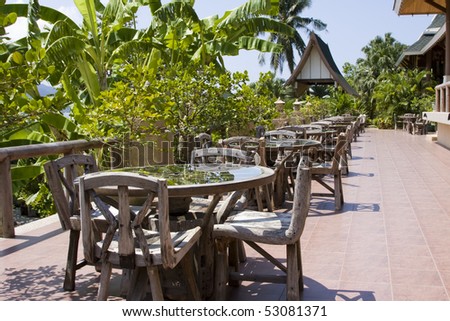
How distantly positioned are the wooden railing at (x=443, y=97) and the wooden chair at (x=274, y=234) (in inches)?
464

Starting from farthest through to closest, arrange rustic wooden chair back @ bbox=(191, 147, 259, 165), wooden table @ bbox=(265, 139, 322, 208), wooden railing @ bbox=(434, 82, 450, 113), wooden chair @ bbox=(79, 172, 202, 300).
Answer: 1. wooden railing @ bbox=(434, 82, 450, 113)
2. wooden table @ bbox=(265, 139, 322, 208)
3. rustic wooden chair back @ bbox=(191, 147, 259, 165)
4. wooden chair @ bbox=(79, 172, 202, 300)

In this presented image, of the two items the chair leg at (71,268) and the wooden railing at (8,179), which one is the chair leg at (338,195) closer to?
the wooden railing at (8,179)

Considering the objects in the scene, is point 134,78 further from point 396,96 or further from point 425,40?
point 425,40

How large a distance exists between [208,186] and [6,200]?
295 cm

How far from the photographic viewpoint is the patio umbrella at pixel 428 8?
1619 centimetres

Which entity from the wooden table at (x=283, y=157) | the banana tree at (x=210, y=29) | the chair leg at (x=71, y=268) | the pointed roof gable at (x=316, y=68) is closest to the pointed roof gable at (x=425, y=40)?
the pointed roof gable at (x=316, y=68)

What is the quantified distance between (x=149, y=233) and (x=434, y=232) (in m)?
3.34

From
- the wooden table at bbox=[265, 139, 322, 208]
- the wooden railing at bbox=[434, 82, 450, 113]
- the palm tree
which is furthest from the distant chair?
the palm tree

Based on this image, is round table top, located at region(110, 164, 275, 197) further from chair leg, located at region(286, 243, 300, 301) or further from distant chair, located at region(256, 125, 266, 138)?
distant chair, located at region(256, 125, 266, 138)

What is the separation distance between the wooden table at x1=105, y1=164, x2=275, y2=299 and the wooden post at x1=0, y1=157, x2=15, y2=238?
1750 millimetres

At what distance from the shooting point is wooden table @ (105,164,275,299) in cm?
334

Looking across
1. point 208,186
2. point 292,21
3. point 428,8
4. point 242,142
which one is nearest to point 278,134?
point 242,142
